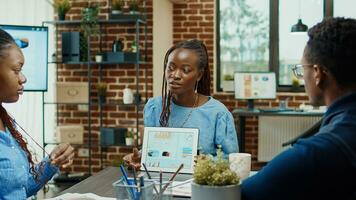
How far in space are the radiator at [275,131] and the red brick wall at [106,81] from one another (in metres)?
1.47

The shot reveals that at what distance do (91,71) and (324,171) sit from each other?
4179mm

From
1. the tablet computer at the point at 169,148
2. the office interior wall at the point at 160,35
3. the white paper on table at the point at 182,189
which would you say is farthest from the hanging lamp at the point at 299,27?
the white paper on table at the point at 182,189

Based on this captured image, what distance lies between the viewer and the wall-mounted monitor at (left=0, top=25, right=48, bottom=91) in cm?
403

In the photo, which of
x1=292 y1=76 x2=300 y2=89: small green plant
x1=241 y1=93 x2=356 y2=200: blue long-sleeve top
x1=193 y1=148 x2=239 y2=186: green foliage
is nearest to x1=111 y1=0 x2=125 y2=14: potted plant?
x1=292 y1=76 x2=300 y2=89: small green plant

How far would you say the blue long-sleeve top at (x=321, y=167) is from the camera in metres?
1.08

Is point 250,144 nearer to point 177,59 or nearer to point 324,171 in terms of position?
point 177,59

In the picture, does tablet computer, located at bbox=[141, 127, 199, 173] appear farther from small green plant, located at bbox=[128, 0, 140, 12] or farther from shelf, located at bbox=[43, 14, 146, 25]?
small green plant, located at bbox=[128, 0, 140, 12]

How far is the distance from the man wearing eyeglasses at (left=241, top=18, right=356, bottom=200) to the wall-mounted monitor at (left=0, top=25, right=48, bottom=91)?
3.20m

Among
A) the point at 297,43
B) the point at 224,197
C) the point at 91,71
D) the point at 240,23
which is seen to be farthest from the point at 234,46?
the point at 224,197

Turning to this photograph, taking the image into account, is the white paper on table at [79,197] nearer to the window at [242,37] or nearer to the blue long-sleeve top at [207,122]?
the blue long-sleeve top at [207,122]

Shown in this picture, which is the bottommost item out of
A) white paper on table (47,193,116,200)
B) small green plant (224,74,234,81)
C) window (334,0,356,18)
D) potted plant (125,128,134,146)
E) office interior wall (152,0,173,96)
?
potted plant (125,128,134,146)

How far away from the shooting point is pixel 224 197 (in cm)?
126

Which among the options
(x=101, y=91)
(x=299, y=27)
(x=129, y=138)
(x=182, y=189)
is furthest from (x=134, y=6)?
(x=182, y=189)

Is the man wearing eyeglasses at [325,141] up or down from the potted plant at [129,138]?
up
